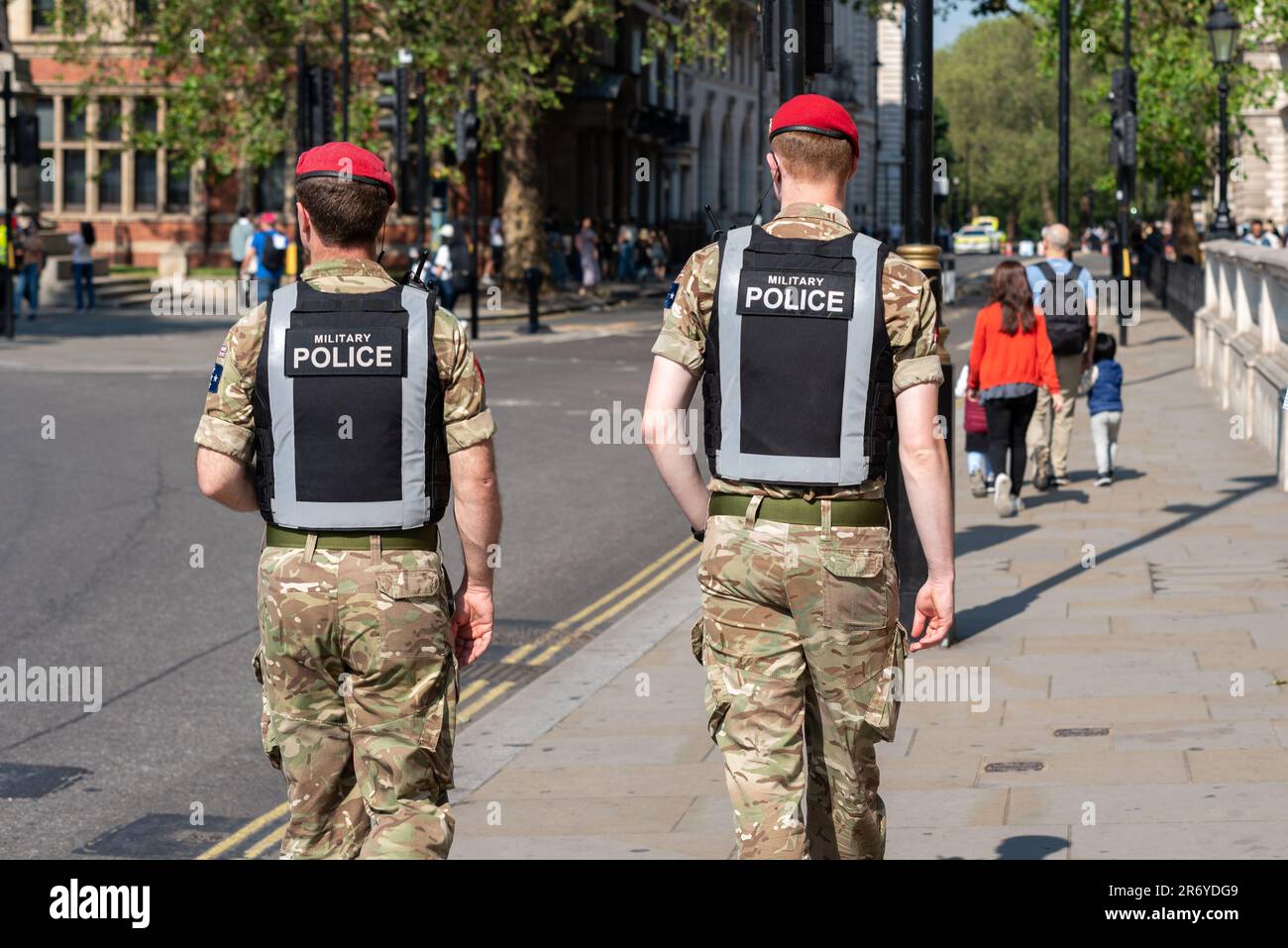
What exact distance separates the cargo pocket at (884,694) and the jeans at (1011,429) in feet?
27.9

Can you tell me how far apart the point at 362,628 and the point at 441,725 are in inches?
11.0

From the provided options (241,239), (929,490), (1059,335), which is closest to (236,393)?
(929,490)

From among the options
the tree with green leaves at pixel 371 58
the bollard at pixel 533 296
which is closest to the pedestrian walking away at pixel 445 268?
the bollard at pixel 533 296

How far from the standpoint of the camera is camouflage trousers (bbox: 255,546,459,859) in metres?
4.46

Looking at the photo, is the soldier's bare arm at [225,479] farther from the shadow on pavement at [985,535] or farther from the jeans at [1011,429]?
the jeans at [1011,429]

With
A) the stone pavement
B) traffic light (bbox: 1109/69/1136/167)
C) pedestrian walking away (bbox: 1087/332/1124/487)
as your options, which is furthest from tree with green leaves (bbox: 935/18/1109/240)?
the stone pavement

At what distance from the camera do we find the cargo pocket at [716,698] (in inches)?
183

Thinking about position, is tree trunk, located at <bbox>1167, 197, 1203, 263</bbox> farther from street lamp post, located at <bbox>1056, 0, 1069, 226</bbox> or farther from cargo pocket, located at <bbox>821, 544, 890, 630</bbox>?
cargo pocket, located at <bbox>821, 544, 890, 630</bbox>

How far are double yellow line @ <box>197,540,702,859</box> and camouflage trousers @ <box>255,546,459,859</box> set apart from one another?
5.56 feet

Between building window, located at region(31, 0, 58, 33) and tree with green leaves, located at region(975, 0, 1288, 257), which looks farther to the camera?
Result: building window, located at region(31, 0, 58, 33)

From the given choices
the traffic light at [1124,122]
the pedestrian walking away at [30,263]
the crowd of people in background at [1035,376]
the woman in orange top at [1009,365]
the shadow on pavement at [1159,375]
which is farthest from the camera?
the pedestrian walking away at [30,263]

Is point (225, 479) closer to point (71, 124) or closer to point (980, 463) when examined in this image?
point (980, 463)

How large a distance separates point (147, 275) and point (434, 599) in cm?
3952

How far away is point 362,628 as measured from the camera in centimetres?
444
